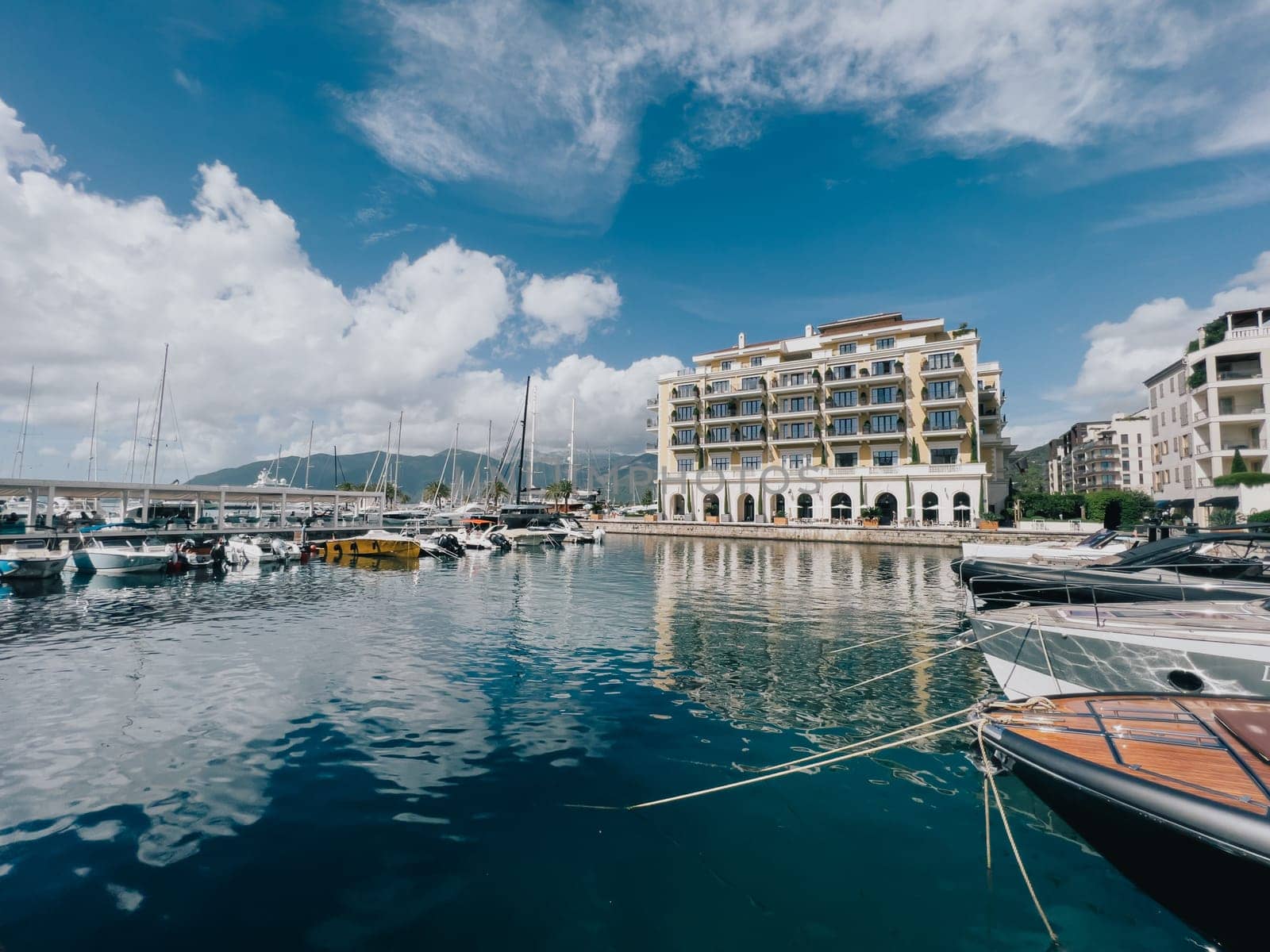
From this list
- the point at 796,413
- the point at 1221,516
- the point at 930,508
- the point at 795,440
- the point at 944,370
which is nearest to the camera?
the point at 1221,516

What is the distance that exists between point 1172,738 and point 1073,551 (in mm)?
18376

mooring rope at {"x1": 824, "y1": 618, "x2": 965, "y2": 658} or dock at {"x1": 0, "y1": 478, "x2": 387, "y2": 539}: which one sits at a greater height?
dock at {"x1": 0, "y1": 478, "x2": 387, "y2": 539}

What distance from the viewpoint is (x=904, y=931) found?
169 inches

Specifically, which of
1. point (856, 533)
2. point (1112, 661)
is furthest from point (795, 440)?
point (1112, 661)

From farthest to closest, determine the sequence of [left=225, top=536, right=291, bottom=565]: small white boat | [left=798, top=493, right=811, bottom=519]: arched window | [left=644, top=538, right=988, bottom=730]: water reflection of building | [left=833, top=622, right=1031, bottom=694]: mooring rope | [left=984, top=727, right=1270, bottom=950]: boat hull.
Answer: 1. [left=798, top=493, right=811, bottom=519]: arched window
2. [left=225, top=536, right=291, bottom=565]: small white boat
3. [left=644, top=538, right=988, bottom=730]: water reflection of building
4. [left=833, top=622, right=1031, bottom=694]: mooring rope
5. [left=984, top=727, right=1270, bottom=950]: boat hull

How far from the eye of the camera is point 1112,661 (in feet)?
24.4

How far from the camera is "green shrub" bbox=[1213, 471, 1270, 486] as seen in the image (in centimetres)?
3938

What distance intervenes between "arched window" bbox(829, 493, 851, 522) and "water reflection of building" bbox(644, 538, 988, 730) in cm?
2855

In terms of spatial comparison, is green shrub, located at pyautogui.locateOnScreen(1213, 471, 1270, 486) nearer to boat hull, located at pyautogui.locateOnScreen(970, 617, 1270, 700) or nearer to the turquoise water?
the turquoise water

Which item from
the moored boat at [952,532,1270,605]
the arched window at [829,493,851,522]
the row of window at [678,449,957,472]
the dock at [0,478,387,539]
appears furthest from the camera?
the arched window at [829,493,851,522]

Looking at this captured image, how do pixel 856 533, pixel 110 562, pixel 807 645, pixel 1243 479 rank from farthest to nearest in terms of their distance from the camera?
pixel 856 533 < pixel 1243 479 < pixel 110 562 < pixel 807 645

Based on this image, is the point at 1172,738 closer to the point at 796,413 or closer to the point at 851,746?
the point at 851,746

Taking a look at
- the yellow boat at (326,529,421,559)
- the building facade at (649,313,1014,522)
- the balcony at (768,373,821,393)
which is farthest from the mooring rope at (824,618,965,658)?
the balcony at (768,373,821,393)

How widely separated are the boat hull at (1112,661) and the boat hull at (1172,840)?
8.89 feet
